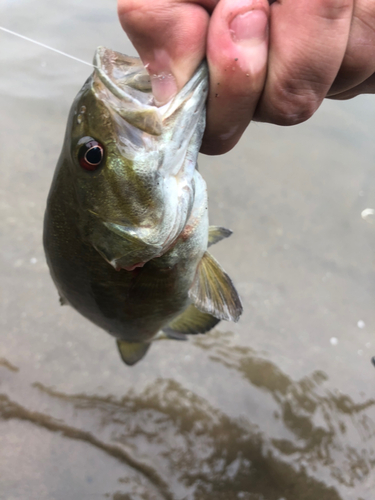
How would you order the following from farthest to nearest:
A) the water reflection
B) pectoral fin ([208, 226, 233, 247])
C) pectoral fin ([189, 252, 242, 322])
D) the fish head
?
the water reflection, pectoral fin ([208, 226, 233, 247]), pectoral fin ([189, 252, 242, 322]), the fish head

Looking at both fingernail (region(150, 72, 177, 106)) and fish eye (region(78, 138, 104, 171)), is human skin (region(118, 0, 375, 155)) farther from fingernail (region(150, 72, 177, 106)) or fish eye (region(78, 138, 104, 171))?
fish eye (region(78, 138, 104, 171))

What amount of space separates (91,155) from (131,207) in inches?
6.9

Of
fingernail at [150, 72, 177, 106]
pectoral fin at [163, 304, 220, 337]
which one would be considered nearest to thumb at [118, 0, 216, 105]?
fingernail at [150, 72, 177, 106]

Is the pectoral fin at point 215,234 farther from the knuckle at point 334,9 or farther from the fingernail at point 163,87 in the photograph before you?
the knuckle at point 334,9

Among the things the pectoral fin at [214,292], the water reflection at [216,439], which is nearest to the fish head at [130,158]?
the pectoral fin at [214,292]

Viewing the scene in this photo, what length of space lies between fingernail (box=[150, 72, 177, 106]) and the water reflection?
6.23 ft

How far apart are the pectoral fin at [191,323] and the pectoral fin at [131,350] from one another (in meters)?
0.14

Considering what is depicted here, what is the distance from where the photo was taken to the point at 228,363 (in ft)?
8.11

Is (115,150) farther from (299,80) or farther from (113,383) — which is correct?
(113,383)

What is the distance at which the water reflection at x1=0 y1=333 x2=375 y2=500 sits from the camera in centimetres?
209

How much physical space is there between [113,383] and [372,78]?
2.08 metres

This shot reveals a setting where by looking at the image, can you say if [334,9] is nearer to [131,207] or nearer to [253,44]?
[253,44]

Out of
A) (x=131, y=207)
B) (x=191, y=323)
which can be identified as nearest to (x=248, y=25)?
(x=131, y=207)

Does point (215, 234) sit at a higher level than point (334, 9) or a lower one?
lower
